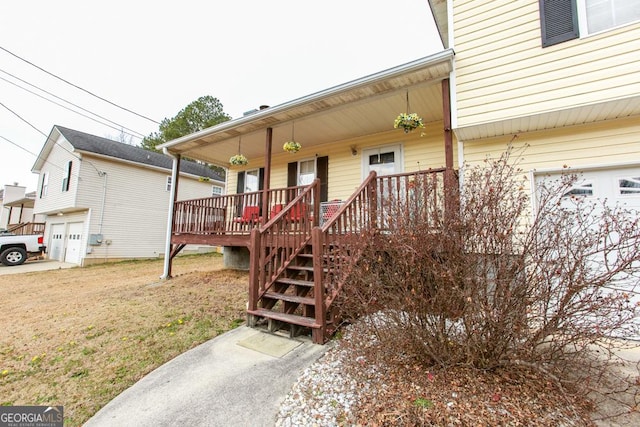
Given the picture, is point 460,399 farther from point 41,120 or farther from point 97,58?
point 41,120

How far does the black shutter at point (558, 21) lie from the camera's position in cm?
408

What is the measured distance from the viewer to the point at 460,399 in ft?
7.59

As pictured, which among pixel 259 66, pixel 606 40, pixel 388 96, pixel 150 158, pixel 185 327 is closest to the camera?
pixel 606 40

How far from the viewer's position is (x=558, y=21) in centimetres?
418

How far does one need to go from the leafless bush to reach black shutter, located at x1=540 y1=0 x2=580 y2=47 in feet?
9.99

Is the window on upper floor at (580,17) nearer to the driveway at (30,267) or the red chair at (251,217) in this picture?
the red chair at (251,217)

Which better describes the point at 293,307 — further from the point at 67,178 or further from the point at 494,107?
the point at 67,178

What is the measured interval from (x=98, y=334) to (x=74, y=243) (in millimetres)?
13767

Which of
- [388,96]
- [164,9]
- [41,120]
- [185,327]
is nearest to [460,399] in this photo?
[185,327]

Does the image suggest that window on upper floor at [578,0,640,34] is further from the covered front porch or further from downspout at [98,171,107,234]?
downspout at [98,171,107,234]

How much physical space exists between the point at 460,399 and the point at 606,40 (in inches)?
199

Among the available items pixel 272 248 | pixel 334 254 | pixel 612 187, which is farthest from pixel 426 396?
pixel 612 187

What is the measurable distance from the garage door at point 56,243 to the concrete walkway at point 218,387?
1712 cm

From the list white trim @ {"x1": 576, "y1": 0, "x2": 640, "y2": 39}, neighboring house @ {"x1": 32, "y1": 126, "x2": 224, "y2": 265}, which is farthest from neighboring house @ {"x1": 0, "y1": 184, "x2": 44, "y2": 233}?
white trim @ {"x1": 576, "y1": 0, "x2": 640, "y2": 39}
